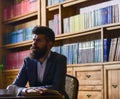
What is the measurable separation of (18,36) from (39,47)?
6.09 feet

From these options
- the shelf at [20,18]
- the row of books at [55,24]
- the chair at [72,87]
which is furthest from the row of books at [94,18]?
the chair at [72,87]

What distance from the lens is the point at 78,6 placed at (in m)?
3.84

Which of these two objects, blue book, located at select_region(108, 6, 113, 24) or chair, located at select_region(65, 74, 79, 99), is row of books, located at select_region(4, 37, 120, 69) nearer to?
blue book, located at select_region(108, 6, 113, 24)

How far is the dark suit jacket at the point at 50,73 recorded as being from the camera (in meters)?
2.40

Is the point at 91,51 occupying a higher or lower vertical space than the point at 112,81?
higher

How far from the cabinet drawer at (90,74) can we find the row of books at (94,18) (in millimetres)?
475

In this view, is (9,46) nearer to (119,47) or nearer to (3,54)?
(3,54)

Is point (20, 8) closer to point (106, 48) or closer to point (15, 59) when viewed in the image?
point (15, 59)

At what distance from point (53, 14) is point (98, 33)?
0.83 m

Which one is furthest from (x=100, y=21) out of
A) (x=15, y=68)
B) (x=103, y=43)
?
(x=15, y=68)

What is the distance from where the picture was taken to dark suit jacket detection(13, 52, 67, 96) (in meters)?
2.40

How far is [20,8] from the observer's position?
455 cm

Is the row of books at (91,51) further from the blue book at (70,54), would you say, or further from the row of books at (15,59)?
the row of books at (15,59)

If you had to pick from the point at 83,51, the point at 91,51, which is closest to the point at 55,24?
the point at 83,51
